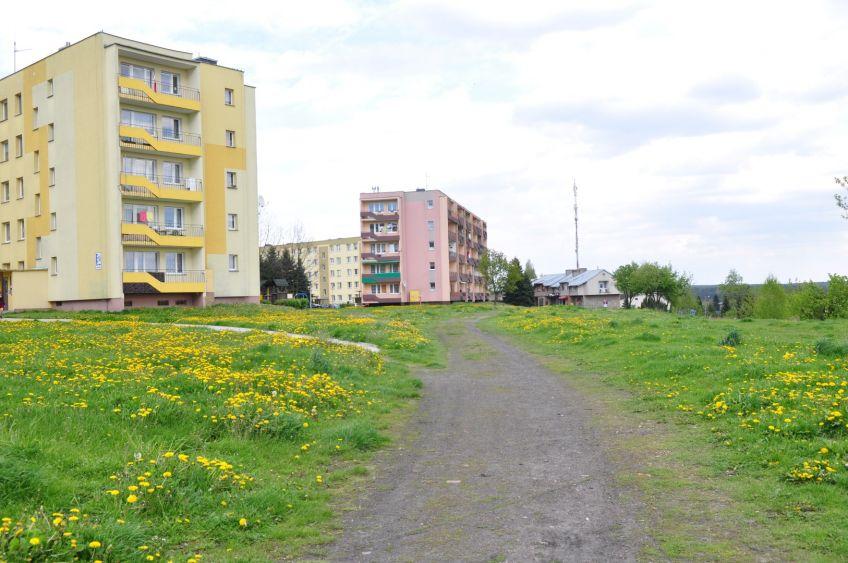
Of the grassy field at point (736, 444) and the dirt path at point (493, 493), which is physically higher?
the grassy field at point (736, 444)

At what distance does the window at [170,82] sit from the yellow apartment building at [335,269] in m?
101

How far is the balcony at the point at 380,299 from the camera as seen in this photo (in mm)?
97938

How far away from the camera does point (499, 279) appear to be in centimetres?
9450

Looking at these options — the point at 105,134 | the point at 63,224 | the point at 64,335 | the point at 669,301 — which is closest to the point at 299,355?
the point at 64,335

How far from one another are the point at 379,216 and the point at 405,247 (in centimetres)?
590

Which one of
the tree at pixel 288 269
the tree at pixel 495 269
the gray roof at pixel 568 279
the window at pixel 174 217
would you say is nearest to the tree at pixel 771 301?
the tree at pixel 495 269

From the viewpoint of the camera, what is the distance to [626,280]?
12862 centimetres

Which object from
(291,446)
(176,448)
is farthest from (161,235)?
(176,448)

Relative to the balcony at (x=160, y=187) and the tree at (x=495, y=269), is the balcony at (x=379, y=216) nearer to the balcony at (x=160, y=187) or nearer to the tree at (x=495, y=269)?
the tree at (x=495, y=269)

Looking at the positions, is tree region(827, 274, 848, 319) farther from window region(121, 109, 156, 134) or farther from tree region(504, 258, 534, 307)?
tree region(504, 258, 534, 307)

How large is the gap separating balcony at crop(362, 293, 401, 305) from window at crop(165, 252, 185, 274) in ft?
161

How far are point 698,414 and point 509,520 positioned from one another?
608 cm

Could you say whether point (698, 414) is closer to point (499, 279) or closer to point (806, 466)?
point (806, 466)

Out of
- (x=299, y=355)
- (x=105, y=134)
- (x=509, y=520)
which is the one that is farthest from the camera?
(x=105, y=134)
